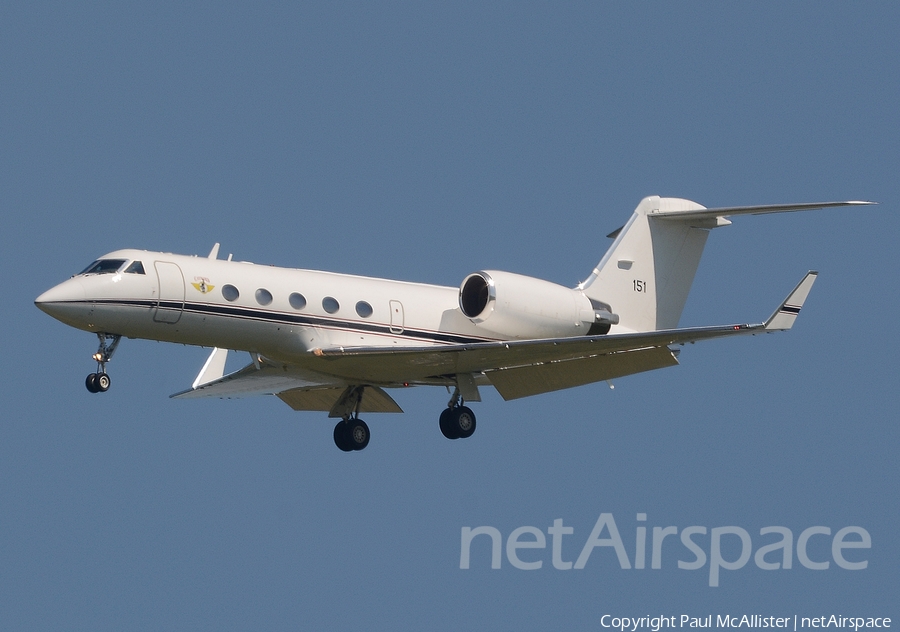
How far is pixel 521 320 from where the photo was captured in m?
22.7

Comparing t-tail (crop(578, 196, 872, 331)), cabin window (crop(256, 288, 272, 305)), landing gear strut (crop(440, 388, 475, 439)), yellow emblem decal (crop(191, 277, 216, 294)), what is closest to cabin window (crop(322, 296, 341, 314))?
cabin window (crop(256, 288, 272, 305))

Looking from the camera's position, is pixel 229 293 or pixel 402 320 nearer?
pixel 229 293

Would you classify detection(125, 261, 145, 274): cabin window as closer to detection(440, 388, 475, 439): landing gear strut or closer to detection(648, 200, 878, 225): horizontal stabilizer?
detection(440, 388, 475, 439): landing gear strut

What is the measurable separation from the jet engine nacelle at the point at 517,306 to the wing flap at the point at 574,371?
0.57 meters

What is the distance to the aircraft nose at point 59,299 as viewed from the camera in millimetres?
19953

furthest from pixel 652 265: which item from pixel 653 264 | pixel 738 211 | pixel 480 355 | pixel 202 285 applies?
pixel 202 285

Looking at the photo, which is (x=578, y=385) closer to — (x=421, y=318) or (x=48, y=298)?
(x=421, y=318)

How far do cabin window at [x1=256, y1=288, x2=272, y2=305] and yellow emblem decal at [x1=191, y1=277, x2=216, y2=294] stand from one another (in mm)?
684

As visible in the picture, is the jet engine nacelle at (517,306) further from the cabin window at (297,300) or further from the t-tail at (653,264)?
the cabin window at (297,300)

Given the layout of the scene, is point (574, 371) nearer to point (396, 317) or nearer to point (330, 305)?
point (396, 317)

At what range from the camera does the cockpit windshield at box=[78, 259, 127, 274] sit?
20.5 m

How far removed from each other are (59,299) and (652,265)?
1002 cm

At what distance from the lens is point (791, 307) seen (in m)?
19.8

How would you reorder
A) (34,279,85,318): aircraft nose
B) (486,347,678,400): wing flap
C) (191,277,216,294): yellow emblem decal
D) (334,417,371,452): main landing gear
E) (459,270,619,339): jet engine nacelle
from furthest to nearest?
(334,417,371,452): main landing gear < (459,270,619,339): jet engine nacelle < (486,347,678,400): wing flap < (191,277,216,294): yellow emblem decal < (34,279,85,318): aircraft nose
